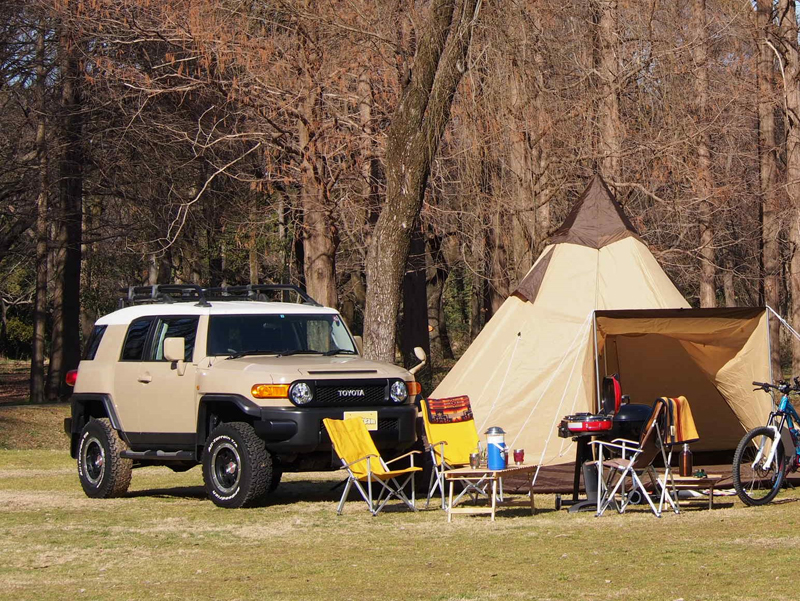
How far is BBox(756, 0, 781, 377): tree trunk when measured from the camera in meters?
24.7

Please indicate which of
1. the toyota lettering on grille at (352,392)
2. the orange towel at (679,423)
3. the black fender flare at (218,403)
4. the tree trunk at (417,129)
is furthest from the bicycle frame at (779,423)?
the tree trunk at (417,129)

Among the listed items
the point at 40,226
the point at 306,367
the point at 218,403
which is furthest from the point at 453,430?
the point at 40,226

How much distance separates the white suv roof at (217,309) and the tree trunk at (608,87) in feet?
23.0

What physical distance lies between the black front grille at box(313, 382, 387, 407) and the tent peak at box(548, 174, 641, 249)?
11.6ft

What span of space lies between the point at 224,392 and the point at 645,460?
3.94 metres

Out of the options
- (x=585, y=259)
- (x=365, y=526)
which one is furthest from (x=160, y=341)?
(x=585, y=259)

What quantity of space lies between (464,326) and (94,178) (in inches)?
1146

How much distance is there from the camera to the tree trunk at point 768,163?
24656 millimetres

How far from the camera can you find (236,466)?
37.2 ft

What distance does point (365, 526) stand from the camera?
10.1m

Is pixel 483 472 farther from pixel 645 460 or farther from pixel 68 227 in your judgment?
pixel 68 227

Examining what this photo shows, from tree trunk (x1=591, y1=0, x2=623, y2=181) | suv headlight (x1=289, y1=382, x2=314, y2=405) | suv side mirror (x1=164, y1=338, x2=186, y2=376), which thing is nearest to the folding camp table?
suv headlight (x1=289, y1=382, x2=314, y2=405)

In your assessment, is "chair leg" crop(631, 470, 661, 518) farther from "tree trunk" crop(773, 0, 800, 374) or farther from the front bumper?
"tree trunk" crop(773, 0, 800, 374)

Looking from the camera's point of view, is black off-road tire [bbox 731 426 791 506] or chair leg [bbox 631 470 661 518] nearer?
chair leg [bbox 631 470 661 518]
